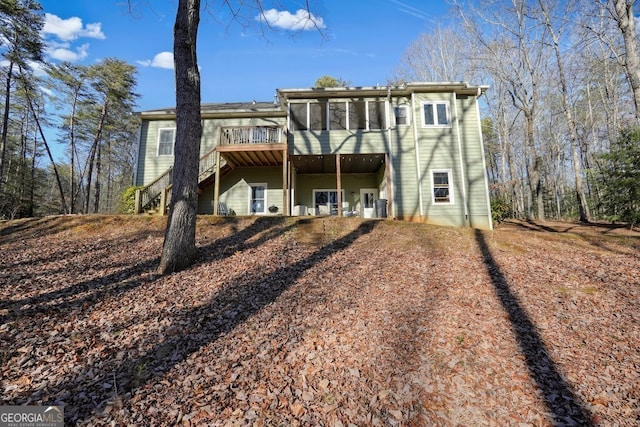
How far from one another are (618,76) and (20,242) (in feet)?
104

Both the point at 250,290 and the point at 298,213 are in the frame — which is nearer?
the point at 250,290

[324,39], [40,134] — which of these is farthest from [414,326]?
[40,134]

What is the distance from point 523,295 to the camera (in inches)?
195

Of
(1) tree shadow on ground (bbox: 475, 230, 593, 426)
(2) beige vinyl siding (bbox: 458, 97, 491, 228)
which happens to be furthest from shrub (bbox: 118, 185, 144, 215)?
(2) beige vinyl siding (bbox: 458, 97, 491, 228)

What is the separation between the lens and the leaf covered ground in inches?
107

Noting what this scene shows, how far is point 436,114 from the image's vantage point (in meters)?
12.8

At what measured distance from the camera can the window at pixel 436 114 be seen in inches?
504

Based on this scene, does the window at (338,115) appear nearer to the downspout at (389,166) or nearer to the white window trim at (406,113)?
the downspout at (389,166)

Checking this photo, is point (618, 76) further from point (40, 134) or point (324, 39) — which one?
point (40, 134)

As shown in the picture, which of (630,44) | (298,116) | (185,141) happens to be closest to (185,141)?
(185,141)

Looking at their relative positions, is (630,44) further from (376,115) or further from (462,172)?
(376,115)

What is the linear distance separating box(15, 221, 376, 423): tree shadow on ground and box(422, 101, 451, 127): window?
30.9 feet

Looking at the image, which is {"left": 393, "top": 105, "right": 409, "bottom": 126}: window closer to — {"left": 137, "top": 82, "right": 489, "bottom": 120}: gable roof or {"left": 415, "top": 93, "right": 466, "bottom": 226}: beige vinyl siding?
{"left": 415, "top": 93, "right": 466, "bottom": 226}: beige vinyl siding

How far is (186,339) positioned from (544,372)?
419cm
